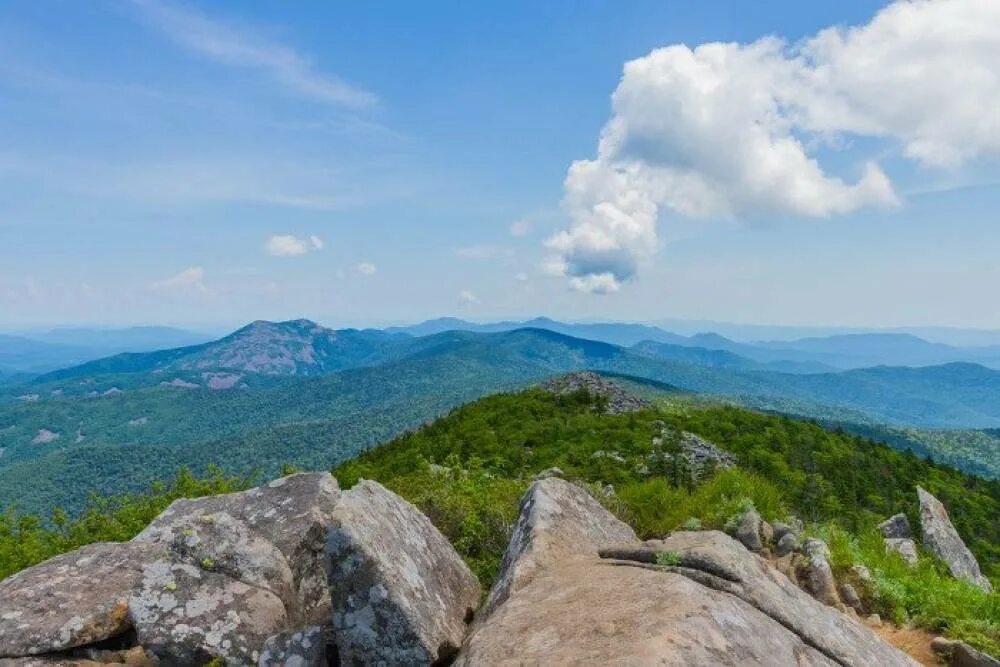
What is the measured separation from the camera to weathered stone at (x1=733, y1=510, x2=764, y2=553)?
50.0ft

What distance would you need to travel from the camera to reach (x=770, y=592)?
9.14m

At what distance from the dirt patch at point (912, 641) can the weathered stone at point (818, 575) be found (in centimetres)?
103

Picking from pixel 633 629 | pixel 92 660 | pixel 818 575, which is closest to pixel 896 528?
pixel 818 575

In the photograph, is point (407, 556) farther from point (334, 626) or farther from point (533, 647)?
point (533, 647)

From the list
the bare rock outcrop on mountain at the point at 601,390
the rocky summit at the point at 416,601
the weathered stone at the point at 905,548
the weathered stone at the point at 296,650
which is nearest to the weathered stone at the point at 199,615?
the rocky summit at the point at 416,601

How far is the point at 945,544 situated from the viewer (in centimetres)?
2708

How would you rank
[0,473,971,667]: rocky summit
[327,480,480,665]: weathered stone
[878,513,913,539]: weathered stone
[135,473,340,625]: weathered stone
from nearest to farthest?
[0,473,971,667]: rocky summit, [327,480,480,665]: weathered stone, [135,473,340,625]: weathered stone, [878,513,913,539]: weathered stone

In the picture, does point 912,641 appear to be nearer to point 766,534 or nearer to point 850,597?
point 850,597

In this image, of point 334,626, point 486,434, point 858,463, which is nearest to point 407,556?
point 334,626

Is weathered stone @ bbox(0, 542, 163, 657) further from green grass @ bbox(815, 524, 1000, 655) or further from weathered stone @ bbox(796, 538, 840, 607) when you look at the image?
green grass @ bbox(815, 524, 1000, 655)

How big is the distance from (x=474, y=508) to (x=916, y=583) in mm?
10670

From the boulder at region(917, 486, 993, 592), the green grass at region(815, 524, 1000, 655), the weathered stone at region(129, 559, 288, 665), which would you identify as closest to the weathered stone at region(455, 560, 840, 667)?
the weathered stone at region(129, 559, 288, 665)

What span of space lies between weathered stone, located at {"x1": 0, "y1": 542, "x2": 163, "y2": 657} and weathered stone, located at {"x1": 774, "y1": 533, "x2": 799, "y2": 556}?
1392cm

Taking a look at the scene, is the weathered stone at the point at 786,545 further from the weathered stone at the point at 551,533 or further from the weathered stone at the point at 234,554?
the weathered stone at the point at 234,554
